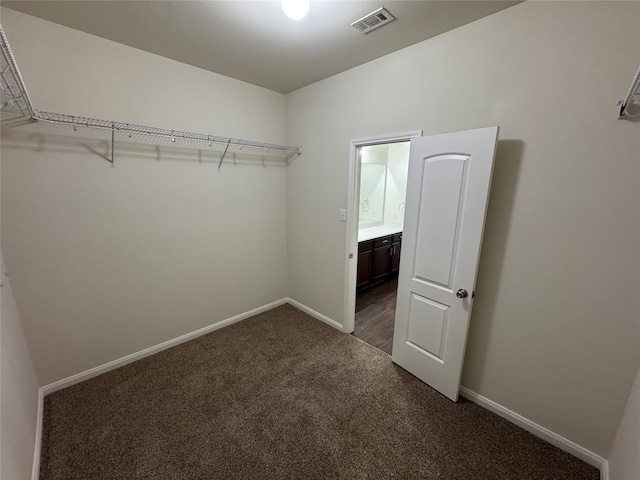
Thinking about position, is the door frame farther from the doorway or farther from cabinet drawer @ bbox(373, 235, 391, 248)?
cabinet drawer @ bbox(373, 235, 391, 248)

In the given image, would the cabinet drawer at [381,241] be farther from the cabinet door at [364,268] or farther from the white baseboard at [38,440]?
the white baseboard at [38,440]

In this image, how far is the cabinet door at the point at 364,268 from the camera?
3.63 m

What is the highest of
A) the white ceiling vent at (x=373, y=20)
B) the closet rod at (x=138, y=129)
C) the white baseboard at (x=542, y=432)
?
the white ceiling vent at (x=373, y=20)

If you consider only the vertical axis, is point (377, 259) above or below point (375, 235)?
below

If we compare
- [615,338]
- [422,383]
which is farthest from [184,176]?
[615,338]

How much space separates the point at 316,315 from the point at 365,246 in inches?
46.5

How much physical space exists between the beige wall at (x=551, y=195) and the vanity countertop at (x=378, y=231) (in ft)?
6.07

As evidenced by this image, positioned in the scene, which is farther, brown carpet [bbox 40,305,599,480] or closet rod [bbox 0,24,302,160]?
brown carpet [bbox 40,305,599,480]

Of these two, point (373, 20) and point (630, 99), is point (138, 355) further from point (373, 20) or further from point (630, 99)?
point (630, 99)

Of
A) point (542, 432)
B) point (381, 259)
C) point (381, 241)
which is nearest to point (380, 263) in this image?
point (381, 259)

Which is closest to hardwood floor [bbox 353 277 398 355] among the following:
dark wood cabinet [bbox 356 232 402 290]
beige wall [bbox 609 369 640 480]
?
dark wood cabinet [bbox 356 232 402 290]

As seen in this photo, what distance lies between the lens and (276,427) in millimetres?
1756

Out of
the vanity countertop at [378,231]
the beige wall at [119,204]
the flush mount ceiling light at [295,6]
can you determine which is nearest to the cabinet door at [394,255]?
the vanity countertop at [378,231]

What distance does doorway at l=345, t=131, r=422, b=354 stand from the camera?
101 inches
